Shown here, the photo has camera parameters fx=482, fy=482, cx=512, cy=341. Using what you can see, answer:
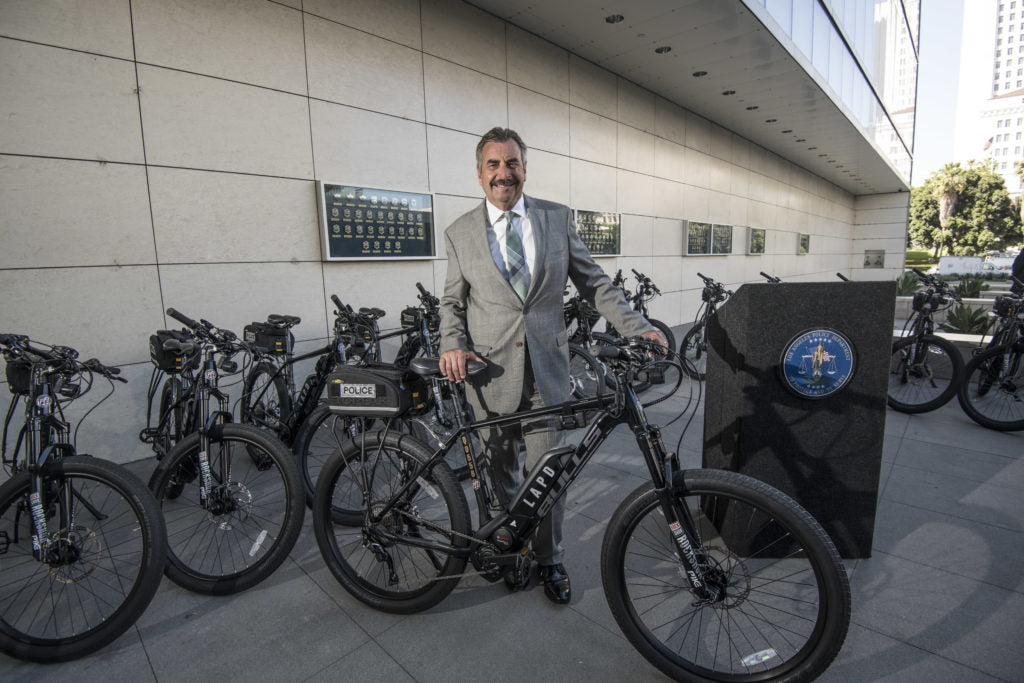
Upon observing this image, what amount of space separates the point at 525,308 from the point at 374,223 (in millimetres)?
3131

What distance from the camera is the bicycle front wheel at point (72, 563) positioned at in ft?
6.07

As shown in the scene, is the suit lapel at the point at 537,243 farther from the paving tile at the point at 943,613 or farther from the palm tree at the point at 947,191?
the palm tree at the point at 947,191

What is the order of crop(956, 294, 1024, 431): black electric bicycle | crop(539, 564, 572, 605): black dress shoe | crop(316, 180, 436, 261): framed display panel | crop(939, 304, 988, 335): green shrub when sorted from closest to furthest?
1. crop(539, 564, 572, 605): black dress shoe
2. crop(956, 294, 1024, 431): black electric bicycle
3. crop(316, 180, 436, 261): framed display panel
4. crop(939, 304, 988, 335): green shrub

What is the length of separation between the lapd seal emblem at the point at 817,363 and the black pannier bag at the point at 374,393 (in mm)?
1639

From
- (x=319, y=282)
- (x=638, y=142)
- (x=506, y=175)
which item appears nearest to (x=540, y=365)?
(x=506, y=175)

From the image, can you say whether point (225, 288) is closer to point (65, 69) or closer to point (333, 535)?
point (65, 69)

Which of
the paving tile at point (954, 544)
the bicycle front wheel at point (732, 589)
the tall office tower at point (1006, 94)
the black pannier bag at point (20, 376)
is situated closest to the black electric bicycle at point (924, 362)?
the paving tile at point (954, 544)

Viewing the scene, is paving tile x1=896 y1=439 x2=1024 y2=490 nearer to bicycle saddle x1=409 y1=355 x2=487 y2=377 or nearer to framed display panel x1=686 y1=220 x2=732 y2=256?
bicycle saddle x1=409 y1=355 x2=487 y2=377

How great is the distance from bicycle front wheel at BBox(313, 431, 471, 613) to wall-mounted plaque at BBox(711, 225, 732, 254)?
32.2 feet

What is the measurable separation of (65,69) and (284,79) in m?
1.41

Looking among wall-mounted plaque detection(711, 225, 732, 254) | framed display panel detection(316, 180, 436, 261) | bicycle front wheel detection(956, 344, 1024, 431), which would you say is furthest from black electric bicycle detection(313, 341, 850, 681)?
wall-mounted plaque detection(711, 225, 732, 254)

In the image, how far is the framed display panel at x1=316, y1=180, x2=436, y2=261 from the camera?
169 inches

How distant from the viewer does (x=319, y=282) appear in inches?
171

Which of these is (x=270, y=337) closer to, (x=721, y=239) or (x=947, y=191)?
(x=721, y=239)
